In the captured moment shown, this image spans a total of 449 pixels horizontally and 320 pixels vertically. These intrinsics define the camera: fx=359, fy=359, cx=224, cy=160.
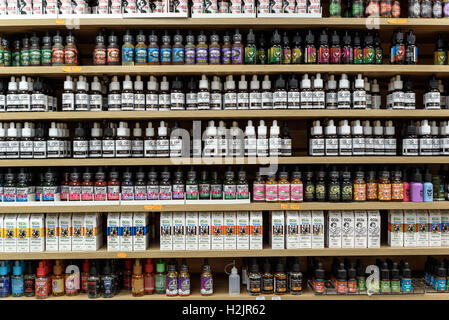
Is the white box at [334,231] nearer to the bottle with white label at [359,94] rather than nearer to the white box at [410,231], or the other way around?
the white box at [410,231]

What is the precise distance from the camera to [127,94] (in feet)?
7.87

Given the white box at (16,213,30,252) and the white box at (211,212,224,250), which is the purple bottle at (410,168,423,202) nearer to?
the white box at (211,212,224,250)

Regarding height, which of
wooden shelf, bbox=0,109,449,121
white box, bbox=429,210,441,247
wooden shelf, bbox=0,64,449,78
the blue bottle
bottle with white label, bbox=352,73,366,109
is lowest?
white box, bbox=429,210,441,247

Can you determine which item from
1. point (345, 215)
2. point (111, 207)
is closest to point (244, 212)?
point (345, 215)

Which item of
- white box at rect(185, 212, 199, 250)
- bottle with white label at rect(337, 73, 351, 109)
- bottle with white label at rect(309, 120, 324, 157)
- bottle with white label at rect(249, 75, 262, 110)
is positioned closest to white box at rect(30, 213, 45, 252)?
white box at rect(185, 212, 199, 250)

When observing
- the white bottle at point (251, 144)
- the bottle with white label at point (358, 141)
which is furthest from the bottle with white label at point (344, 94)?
the white bottle at point (251, 144)

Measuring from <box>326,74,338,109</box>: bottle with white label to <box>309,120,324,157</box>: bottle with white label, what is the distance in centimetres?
14

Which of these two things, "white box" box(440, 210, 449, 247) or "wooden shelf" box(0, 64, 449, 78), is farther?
"white box" box(440, 210, 449, 247)

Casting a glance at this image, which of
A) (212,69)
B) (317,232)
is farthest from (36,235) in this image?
(317,232)

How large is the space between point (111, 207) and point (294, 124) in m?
1.49

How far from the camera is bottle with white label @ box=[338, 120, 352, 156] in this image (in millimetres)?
2422

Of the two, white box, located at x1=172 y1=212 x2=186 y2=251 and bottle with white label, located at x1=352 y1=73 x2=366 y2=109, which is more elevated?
bottle with white label, located at x1=352 y1=73 x2=366 y2=109

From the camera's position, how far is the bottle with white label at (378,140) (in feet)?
8.04
